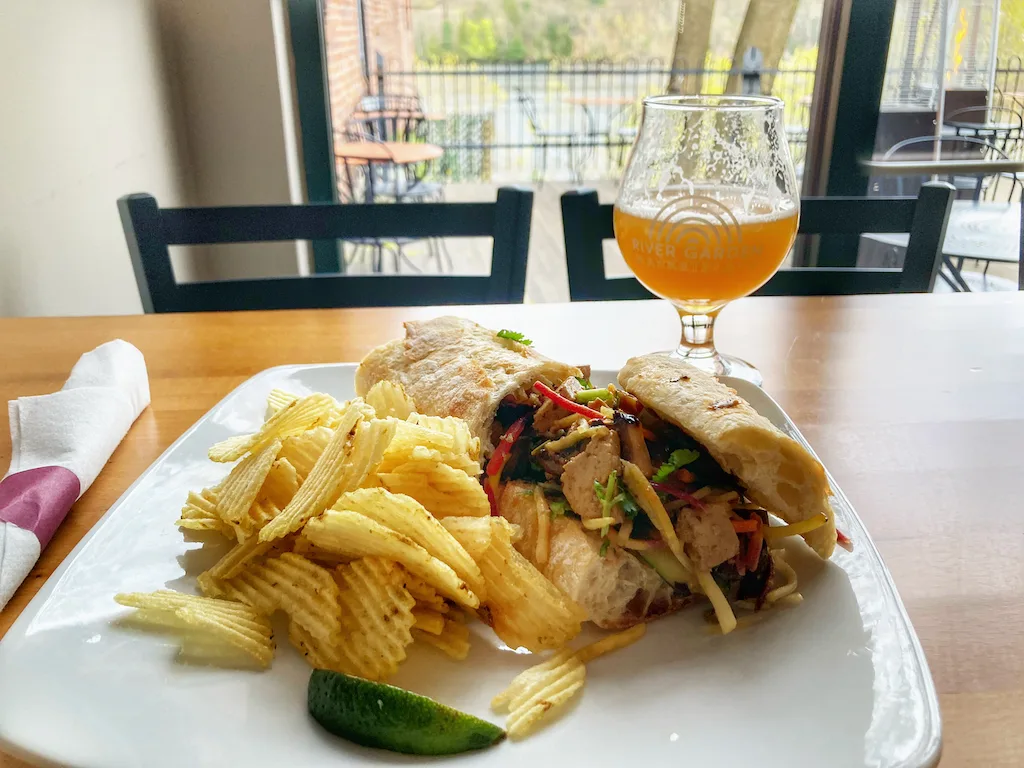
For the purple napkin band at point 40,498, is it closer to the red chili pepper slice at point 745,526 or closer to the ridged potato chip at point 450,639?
the ridged potato chip at point 450,639

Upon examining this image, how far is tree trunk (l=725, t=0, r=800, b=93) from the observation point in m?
3.28

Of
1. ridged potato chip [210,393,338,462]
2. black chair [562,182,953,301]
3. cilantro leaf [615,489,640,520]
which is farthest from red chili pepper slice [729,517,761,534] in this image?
black chair [562,182,953,301]

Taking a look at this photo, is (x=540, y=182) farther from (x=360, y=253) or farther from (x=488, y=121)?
(x=360, y=253)

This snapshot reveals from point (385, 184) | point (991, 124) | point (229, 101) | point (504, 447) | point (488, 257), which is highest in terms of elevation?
point (229, 101)

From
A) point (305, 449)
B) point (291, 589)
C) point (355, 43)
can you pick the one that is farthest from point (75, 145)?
point (291, 589)

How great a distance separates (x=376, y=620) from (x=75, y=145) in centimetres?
228

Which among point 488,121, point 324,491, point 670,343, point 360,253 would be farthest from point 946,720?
point 488,121

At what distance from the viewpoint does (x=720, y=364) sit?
55.9 inches

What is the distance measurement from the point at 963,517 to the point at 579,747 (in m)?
0.65

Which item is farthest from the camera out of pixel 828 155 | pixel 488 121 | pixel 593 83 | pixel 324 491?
pixel 488 121

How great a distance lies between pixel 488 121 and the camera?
4.33m

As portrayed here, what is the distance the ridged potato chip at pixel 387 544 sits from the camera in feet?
2.56

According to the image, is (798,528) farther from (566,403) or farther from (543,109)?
(543,109)

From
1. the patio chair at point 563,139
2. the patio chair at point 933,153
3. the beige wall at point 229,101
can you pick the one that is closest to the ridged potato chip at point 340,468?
the beige wall at point 229,101
